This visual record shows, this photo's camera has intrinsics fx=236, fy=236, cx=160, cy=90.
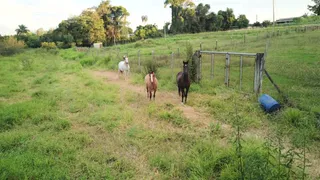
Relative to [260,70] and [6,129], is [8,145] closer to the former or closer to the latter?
[6,129]

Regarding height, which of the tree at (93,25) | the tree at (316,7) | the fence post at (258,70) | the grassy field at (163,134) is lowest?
the grassy field at (163,134)

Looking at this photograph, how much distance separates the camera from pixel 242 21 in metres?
67.6

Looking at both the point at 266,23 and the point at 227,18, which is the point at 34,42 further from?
the point at 266,23

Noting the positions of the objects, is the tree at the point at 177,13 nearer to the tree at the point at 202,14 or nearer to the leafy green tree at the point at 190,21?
the leafy green tree at the point at 190,21

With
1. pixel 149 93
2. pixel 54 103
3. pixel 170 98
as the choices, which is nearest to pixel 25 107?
pixel 54 103

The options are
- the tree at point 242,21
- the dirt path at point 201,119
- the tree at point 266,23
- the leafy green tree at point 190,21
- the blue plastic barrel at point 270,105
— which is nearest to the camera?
the dirt path at point 201,119

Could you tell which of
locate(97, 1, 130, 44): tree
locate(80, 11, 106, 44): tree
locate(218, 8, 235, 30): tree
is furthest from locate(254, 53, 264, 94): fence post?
locate(218, 8, 235, 30): tree

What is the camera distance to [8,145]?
4996 mm

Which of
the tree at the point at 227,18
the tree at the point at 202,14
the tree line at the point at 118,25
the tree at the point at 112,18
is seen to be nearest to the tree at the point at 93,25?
the tree line at the point at 118,25

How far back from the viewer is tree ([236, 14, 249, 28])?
6725 centimetres

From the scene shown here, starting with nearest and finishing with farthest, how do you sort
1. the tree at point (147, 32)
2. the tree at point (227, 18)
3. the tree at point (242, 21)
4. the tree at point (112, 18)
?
the tree at point (112, 18)
the tree at point (147, 32)
the tree at point (227, 18)
the tree at point (242, 21)

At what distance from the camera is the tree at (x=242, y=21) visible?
6725 cm

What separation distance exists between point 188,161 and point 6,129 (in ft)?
16.0

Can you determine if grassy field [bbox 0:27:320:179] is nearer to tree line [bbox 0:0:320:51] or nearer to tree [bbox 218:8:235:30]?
tree line [bbox 0:0:320:51]
